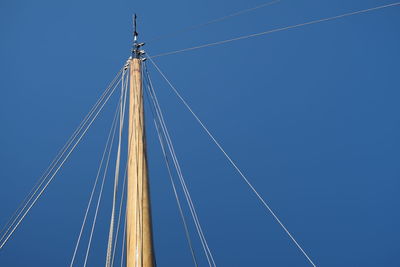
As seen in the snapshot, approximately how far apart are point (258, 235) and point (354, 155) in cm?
1556

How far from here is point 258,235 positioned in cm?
3947

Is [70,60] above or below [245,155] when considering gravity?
above

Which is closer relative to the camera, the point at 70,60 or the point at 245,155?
the point at 70,60

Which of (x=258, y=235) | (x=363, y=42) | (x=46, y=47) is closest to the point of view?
(x=46, y=47)

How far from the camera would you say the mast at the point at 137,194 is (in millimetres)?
3963

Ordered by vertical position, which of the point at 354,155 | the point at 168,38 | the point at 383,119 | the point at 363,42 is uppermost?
the point at 363,42

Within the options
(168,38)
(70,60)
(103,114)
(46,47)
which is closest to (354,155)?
(168,38)

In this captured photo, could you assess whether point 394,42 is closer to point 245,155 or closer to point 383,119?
point 383,119

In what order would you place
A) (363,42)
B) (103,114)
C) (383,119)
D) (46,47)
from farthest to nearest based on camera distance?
(363,42) < (383,119) < (46,47) < (103,114)

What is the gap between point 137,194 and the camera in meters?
4.17

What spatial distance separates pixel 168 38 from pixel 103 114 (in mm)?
11565

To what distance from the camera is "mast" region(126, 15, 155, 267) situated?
3.96 m

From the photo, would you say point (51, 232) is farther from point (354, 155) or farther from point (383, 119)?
point (383, 119)

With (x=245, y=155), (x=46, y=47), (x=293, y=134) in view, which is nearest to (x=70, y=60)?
(x=46, y=47)
